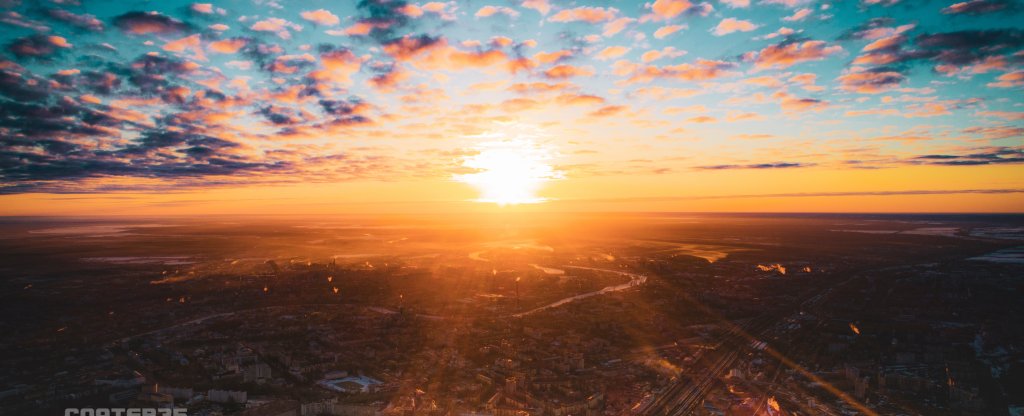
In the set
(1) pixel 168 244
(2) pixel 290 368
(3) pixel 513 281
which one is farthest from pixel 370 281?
(1) pixel 168 244

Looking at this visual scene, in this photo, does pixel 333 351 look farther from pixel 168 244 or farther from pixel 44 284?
pixel 168 244

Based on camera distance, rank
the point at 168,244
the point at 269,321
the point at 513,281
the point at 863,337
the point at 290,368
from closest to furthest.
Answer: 1. the point at 290,368
2. the point at 863,337
3. the point at 269,321
4. the point at 513,281
5. the point at 168,244

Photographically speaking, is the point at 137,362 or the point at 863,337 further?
the point at 863,337

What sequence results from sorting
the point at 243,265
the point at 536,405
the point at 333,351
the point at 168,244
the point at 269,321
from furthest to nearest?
the point at 168,244
the point at 243,265
the point at 269,321
the point at 333,351
the point at 536,405

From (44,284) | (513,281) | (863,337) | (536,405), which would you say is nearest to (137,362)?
(536,405)

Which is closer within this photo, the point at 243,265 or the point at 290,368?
the point at 290,368

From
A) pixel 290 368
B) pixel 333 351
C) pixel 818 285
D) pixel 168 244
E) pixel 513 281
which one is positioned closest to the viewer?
pixel 290 368

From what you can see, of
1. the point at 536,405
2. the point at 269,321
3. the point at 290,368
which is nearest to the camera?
the point at 536,405

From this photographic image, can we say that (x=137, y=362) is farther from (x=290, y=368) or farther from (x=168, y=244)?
(x=168, y=244)
